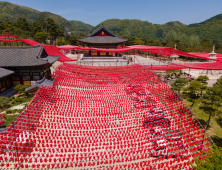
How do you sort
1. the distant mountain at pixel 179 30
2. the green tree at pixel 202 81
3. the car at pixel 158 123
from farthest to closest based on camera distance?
the distant mountain at pixel 179 30 < the green tree at pixel 202 81 < the car at pixel 158 123

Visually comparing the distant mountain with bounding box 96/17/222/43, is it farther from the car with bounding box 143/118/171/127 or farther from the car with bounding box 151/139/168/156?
the car with bounding box 151/139/168/156

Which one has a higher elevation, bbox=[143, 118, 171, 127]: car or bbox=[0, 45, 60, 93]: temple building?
bbox=[0, 45, 60, 93]: temple building

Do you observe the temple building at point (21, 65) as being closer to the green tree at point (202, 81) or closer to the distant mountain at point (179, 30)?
the green tree at point (202, 81)

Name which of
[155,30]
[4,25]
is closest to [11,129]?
[4,25]

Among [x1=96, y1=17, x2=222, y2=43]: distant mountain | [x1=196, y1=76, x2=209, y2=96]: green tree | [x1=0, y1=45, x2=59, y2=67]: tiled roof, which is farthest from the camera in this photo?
[x1=96, y1=17, x2=222, y2=43]: distant mountain

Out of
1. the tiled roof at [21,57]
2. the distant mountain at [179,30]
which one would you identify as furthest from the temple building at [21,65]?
the distant mountain at [179,30]

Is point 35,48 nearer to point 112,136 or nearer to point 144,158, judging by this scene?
point 112,136

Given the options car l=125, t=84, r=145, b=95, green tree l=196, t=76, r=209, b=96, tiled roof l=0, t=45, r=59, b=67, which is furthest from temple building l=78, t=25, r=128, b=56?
green tree l=196, t=76, r=209, b=96

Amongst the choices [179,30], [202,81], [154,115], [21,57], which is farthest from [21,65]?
[179,30]
